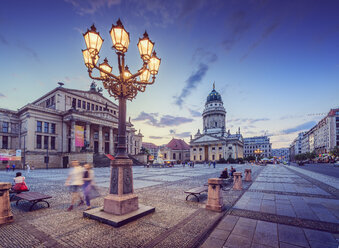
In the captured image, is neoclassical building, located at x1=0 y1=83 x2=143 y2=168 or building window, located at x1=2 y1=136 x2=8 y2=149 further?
building window, located at x1=2 y1=136 x2=8 y2=149

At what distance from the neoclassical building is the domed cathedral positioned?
54.9m

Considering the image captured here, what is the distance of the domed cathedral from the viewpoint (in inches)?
3410

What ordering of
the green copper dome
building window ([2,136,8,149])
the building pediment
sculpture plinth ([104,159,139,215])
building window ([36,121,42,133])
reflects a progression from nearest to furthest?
sculpture plinth ([104,159,139,215]) → building window ([36,121,42,133]) → building window ([2,136,8,149]) → the building pediment → the green copper dome

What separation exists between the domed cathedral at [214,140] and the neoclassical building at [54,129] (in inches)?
2162

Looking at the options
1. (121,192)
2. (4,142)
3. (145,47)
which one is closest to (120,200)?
(121,192)

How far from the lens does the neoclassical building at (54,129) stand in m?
36.4

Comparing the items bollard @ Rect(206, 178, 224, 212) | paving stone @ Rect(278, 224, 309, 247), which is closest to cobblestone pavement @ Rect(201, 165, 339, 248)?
paving stone @ Rect(278, 224, 309, 247)

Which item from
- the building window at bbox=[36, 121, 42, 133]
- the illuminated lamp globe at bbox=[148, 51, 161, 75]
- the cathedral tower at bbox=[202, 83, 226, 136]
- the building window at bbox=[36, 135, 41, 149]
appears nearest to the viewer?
the illuminated lamp globe at bbox=[148, 51, 161, 75]

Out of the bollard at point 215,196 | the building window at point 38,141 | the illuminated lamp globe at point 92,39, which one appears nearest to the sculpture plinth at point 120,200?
the bollard at point 215,196

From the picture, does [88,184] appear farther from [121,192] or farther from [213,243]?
[213,243]

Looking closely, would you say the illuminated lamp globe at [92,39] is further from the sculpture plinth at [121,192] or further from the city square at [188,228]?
the city square at [188,228]

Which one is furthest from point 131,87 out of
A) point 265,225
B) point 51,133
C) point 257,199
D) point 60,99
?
point 60,99

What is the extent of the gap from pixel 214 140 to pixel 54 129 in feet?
227

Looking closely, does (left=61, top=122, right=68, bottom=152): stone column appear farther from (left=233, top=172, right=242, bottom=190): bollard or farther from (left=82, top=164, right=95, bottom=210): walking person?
(left=233, top=172, right=242, bottom=190): bollard
